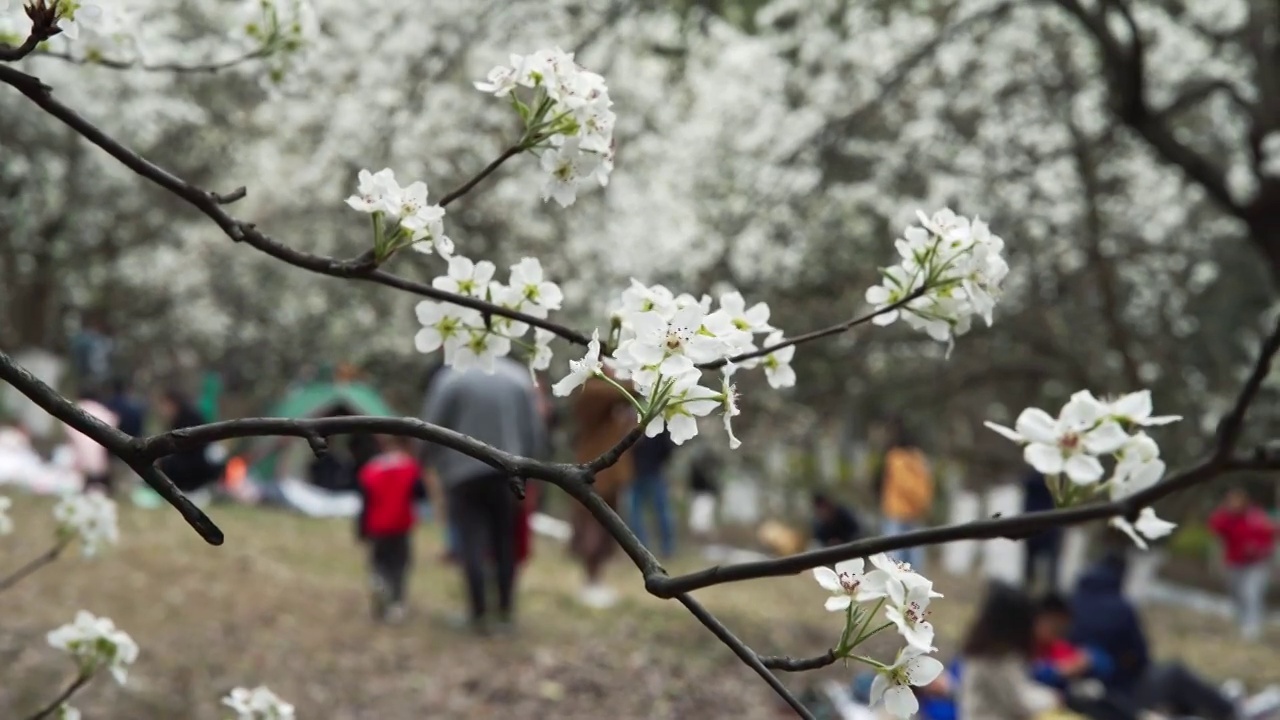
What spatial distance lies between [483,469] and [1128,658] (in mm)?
3702

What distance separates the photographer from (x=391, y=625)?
675 cm

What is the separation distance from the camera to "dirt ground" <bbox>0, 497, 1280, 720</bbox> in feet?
17.3

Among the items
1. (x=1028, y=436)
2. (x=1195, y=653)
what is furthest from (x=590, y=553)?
(x=1028, y=436)

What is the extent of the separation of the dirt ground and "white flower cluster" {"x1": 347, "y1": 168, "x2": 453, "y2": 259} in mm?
3951

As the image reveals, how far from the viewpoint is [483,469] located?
248 inches

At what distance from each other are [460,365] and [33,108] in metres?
12.2

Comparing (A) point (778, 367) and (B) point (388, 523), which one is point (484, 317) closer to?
(A) point (778, 367)

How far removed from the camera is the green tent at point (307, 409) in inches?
469

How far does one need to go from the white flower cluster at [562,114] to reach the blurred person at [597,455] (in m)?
4.90

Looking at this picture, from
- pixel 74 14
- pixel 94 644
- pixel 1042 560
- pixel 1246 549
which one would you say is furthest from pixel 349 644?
pixel 1246 549

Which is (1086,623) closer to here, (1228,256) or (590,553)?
(590,553)

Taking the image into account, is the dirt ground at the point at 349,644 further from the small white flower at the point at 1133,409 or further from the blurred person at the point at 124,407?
the small white flower at the point at 1133,409

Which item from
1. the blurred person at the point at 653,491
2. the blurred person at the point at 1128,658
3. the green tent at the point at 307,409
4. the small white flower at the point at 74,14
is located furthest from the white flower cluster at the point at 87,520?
the green tent at the point at 307,409

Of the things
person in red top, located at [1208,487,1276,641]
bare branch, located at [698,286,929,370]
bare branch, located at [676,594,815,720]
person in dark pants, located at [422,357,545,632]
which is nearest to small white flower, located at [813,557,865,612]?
bare branch, located at [676,594,815,720]
